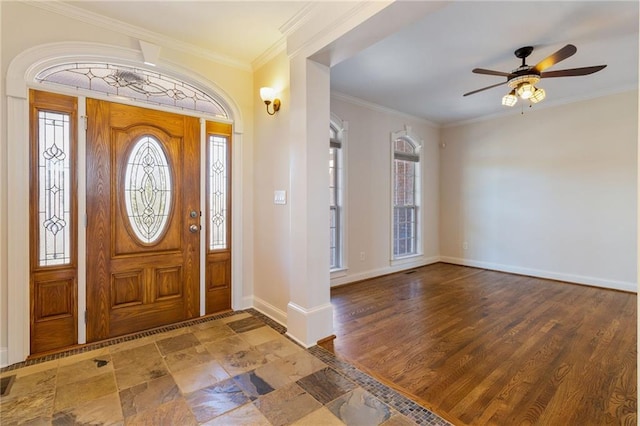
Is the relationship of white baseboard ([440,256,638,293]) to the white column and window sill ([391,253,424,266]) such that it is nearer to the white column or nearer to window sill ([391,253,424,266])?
window sill ([391,253,424,266])

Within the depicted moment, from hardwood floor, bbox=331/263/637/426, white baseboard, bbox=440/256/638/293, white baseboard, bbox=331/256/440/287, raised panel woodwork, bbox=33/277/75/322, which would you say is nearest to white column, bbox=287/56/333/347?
hardwood floor, bbox=331/263/637/426

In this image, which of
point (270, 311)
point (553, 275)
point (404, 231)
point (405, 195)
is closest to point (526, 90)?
point (405, 195)

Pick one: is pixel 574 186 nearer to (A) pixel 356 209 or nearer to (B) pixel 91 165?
(A) pixel 356 209

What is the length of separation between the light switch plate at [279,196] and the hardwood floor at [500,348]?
1393 mm

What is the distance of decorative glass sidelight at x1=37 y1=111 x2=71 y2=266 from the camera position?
2418 mm

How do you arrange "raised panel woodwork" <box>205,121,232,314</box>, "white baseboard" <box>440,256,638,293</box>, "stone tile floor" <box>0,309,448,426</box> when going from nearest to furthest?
Result: "stone tile floor" <box>0,309,448,426</box>
"raised panel woodwork" <box>205,121,232,314</box>
"white baseboard" <box>440,256,638,293</box>

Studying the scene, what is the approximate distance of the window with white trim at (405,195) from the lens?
5.50 m

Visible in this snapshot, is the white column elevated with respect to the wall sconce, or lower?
lower

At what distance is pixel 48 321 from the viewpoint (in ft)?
8.07

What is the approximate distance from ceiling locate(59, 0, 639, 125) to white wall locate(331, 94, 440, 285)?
0.75m

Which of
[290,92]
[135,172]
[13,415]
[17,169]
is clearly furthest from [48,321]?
[290,92]

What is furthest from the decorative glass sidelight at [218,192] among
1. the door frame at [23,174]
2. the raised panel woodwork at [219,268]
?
the door frame at [23,174]

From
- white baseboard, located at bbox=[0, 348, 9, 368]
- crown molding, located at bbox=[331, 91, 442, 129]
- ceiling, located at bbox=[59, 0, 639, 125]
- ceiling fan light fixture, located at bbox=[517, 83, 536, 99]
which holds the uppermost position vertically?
crown molding, located at bbox=[331, 91, 442, 129]

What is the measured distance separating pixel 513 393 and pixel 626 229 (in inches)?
154
